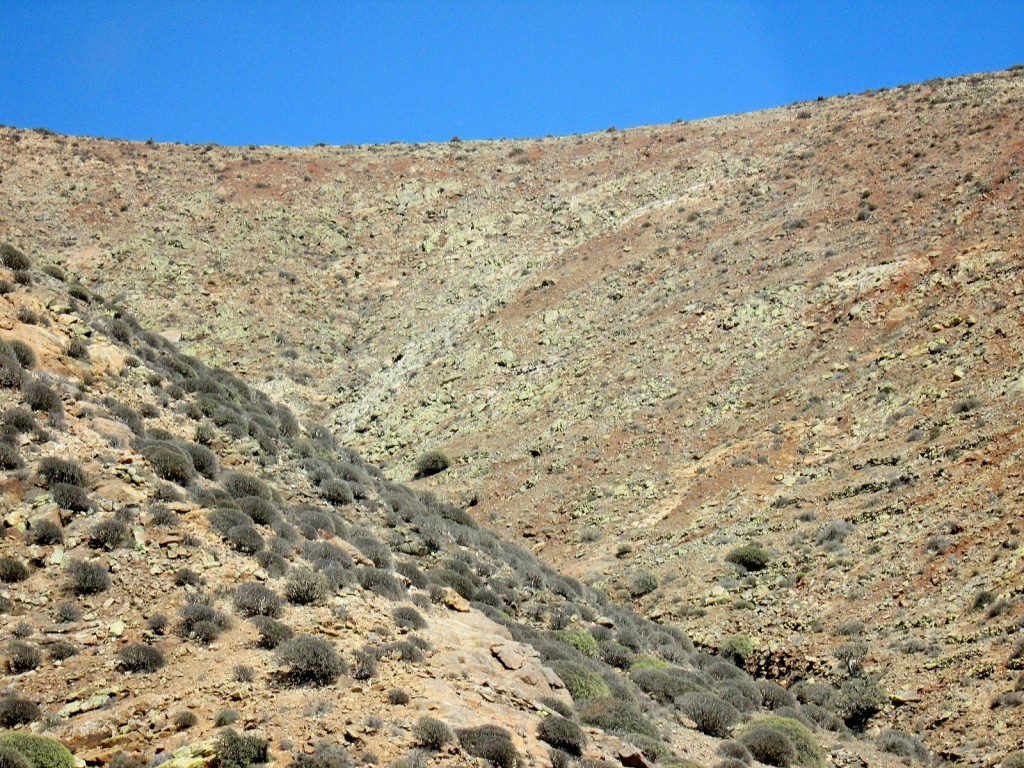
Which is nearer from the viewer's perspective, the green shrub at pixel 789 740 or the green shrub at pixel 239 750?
the green shrub at pixel 239 750

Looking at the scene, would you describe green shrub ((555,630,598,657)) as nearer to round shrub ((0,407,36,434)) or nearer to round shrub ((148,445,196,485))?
round shrub ((148,445,196,485))

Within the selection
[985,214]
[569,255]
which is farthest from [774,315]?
[569,255]

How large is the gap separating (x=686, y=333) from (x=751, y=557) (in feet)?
49.3

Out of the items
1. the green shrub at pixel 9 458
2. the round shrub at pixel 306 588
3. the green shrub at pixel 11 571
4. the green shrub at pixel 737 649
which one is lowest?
the green shrub at pixel 11 571

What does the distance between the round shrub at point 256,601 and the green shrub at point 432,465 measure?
21534mm

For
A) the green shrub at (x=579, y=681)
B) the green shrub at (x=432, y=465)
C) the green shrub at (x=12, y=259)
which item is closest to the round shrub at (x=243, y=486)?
the green shrub at (x=579, y=681)

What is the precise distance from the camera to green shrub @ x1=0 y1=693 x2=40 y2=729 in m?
11.3

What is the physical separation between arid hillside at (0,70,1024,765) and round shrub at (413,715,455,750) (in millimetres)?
9445

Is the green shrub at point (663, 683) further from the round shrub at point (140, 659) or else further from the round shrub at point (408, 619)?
the round shrub at point (140, 659)

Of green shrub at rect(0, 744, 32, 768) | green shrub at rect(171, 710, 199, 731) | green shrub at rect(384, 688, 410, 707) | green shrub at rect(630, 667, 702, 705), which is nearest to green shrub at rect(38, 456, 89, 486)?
green shrub at rect(171, 710, 199, 731)

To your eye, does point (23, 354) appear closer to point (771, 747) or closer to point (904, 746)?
point (771, 747)

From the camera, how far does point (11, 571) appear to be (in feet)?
44.0

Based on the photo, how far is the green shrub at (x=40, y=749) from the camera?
10336 mm

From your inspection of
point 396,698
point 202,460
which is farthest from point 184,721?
point 202,460
